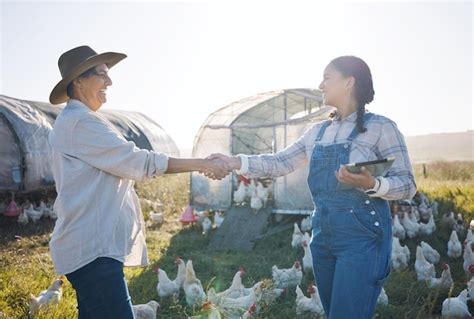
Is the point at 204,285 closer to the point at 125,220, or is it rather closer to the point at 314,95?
the point at 125,220

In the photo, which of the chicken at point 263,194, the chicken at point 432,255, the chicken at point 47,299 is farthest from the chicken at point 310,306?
the chicken at point 263,194

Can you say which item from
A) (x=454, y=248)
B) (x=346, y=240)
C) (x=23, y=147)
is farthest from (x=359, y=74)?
(x=23, y=147)

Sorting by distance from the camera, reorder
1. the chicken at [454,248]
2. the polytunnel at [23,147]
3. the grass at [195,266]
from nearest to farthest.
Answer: the grass at [195,266] < the chicken at [454,248] < the polytunnel at [23,147]

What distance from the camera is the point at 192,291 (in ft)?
17.9

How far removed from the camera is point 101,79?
276 cm

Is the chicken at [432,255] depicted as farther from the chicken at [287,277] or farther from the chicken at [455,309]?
the chicken at [287,277]

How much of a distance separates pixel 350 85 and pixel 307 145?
1.69 feet

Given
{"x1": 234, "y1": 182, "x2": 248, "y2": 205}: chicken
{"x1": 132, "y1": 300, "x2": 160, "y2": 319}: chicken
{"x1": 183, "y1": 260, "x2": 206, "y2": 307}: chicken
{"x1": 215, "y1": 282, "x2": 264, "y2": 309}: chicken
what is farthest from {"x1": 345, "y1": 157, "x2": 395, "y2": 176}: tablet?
{"x1": 234, "y1": 182, "x2": 248, "y2": 205}: chicken

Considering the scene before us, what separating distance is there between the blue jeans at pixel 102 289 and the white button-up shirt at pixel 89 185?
0.17 ft

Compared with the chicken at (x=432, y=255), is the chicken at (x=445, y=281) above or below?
above

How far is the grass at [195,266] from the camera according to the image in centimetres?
523

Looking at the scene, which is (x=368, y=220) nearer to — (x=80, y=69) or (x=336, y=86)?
(x=336, y=86)

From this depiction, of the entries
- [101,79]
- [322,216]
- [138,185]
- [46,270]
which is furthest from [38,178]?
[322,216]

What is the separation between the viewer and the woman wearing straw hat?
7.91 ft
